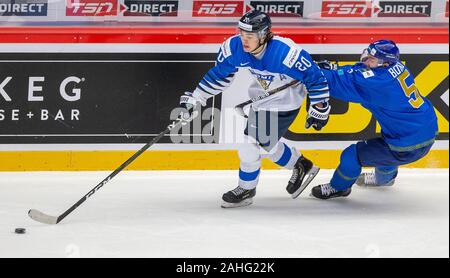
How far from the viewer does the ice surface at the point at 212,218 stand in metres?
4.74

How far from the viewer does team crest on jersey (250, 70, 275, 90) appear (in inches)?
215

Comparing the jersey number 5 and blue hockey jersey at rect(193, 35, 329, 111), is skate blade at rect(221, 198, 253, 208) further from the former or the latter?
the jersey number 5

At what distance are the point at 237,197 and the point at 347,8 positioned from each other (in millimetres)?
1516

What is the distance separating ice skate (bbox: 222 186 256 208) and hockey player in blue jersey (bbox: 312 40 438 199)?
18.4 inches

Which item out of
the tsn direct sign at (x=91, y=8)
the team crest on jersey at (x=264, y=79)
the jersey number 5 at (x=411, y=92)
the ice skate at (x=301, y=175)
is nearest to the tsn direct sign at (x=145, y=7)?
the tsn direct sign at (x=91, y=8)

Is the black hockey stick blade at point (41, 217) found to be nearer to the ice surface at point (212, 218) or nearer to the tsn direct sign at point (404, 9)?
the ice surface at point (212, 218)

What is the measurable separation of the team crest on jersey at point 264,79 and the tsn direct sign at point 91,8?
1.14 meters

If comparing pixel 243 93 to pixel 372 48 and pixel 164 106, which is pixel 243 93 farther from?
pixel 372 48

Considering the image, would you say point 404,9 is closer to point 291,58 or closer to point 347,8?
point 347,8

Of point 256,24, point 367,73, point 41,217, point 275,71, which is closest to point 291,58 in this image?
point 275,71

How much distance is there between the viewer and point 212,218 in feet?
17.4

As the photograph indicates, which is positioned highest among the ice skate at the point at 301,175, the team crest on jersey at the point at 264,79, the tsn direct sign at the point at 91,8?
the tsn direct sign at the point at 91,8

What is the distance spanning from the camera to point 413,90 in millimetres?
5391

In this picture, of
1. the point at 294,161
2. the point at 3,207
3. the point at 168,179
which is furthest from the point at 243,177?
the point at 3,207
